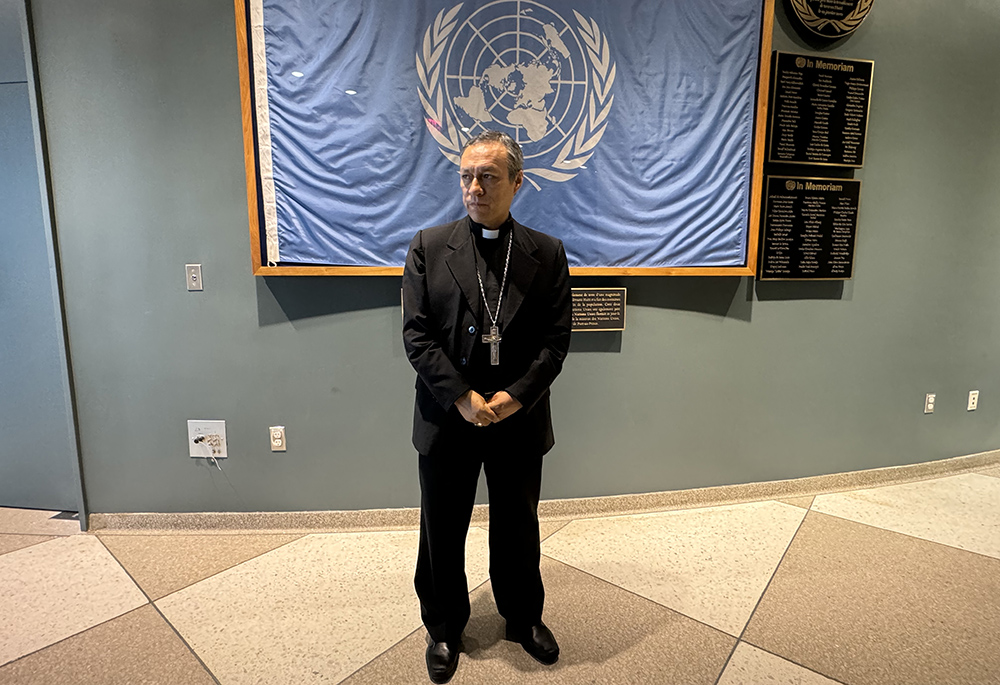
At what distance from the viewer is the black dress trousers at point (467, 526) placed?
160 cm

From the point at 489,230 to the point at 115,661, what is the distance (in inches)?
68.5

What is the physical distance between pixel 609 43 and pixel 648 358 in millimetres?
1390

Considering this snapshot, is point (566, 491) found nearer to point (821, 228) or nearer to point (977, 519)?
point (821, 228)

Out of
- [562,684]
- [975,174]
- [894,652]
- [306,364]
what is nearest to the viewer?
[562,684]

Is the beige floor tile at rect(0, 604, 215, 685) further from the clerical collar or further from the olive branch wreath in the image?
the olive branch wreath

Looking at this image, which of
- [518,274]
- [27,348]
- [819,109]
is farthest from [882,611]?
[27,348]

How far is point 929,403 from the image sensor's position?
120 inches

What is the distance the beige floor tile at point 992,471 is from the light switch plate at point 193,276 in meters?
4.25

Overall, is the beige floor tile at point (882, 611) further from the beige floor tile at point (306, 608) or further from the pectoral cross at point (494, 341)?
the pectoral cross at point (494, 341)

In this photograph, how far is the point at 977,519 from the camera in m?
2.60

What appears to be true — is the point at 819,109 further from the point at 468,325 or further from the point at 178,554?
the point at 178,554

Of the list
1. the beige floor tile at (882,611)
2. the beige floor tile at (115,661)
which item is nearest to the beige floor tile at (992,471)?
the beige floor tile at (882,611)

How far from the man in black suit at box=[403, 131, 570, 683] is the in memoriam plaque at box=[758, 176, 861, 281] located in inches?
59.6

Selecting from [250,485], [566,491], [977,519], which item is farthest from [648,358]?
[250,485]
